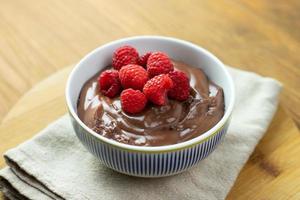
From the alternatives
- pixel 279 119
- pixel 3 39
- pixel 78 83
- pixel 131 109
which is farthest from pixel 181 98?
pixel 3 39

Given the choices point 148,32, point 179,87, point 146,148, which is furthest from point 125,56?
point 148,32

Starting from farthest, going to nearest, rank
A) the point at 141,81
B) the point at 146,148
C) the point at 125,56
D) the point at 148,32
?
the point at 148,32 < the point at 125,56 < the point at 141,81 < the point at 146,148

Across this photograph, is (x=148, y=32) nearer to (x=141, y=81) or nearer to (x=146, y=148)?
(x=141, y=81)

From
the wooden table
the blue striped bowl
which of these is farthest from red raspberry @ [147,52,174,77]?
the wooden table

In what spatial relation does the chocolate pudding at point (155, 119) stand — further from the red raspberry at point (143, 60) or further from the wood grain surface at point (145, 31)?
the wood grain surface at point (145, 31)

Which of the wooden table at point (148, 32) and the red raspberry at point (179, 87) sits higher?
the red raspberry at point (179, 87)

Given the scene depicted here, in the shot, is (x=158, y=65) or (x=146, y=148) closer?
(x=146, y=148)

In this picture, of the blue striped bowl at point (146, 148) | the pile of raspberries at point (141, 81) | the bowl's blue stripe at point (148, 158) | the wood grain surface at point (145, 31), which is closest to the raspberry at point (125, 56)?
the pile of raspberries at point (141, 81)

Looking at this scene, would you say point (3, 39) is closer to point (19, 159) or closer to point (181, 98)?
point (19, 159)
